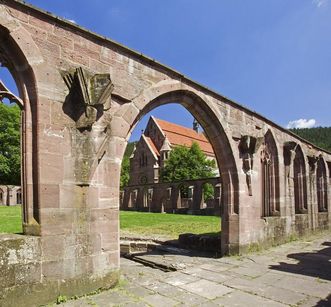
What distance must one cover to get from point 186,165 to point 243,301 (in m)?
36.2

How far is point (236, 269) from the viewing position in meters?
6.10

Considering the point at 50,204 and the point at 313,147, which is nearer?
the point at 50,204

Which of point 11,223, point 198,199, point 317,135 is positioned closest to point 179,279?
point 11,223

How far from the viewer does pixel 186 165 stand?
1592 inches

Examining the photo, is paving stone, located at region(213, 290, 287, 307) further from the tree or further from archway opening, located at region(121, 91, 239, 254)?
the tree

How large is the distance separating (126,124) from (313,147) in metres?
10.1

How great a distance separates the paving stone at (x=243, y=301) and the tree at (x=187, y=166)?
35.2 metres

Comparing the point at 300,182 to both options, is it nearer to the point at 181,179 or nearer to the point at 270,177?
the point at 270,177

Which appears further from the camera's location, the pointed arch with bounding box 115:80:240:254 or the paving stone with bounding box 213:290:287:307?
the pointed arch with bounding box 115:80:240:254

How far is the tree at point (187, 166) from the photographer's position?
4016 cm

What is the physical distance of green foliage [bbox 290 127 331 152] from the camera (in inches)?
2915

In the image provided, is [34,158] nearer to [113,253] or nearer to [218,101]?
[113,253]

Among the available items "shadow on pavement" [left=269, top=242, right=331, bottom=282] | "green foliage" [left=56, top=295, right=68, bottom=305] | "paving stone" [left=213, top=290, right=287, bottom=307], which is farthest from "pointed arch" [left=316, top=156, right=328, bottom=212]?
"green foliage" [left=56, top=295, right=68, bottom=305]

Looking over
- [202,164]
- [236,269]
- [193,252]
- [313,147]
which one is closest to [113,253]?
[236,269]
